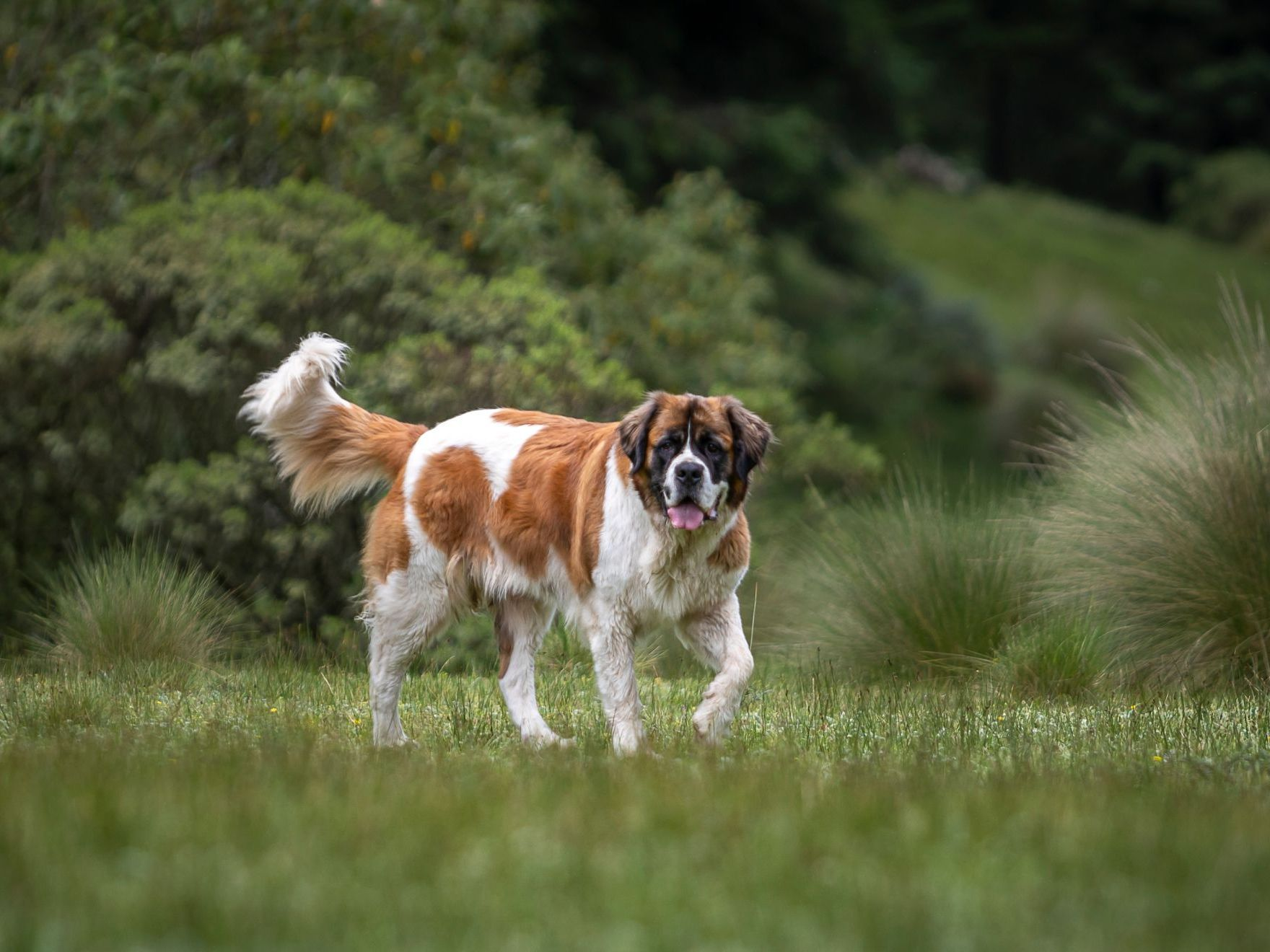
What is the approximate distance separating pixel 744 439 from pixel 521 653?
151 cm

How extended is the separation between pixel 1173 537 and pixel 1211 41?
142 feet

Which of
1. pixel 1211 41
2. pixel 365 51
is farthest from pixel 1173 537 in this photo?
pixel 1211 41

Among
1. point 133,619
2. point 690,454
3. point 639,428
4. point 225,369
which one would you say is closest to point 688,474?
point 690,454

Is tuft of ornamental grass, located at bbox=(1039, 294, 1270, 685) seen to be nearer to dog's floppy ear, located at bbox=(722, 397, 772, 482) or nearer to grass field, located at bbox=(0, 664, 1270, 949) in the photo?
grass field, located at bbox=(0, 664, 1270, 949)

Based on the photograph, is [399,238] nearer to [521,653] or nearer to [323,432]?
[323,432]

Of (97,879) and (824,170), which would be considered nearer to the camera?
(97,879)

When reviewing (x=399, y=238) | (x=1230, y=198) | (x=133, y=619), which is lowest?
(x=133, y=619)

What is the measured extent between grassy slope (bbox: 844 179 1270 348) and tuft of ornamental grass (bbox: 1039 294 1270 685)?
22.4 metres

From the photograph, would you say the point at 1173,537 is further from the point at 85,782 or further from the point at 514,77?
the point at 514,77


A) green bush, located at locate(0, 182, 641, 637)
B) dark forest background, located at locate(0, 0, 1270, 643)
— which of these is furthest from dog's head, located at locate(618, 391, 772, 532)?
green bush, located at locate(0, 182, 641, 637)

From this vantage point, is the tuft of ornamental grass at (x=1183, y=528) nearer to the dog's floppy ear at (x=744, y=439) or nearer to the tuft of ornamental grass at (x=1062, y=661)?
the tuft of ornamental grass at (x=1062, y=661)

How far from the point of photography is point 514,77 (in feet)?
48.6

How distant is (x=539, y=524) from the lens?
6656 mm

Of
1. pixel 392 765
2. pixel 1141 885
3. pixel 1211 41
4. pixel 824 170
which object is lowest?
pixel 392 765
